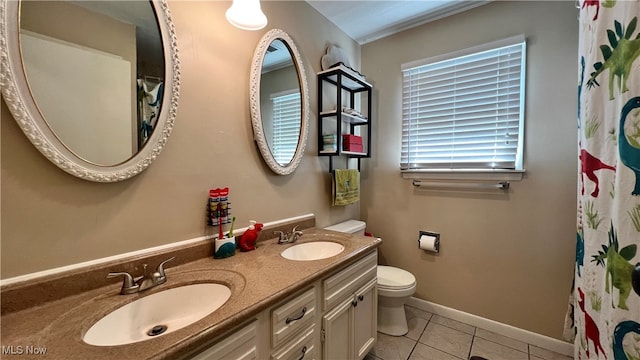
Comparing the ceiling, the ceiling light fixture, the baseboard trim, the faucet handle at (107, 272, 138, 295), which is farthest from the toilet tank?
the ceiling

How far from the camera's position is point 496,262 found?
187 centimetres

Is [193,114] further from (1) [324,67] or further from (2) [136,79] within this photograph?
(1) [324,67]

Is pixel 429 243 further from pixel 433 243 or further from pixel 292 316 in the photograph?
pixel 292 316

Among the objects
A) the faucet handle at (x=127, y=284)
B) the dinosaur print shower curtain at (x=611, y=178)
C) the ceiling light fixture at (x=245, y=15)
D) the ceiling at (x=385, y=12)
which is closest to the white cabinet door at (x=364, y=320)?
the dinosaur print shower curtain at (x=611, y=178)

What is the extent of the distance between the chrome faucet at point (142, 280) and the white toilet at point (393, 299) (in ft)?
4.35

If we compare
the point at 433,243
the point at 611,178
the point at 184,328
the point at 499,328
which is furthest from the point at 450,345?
the point at 184,328

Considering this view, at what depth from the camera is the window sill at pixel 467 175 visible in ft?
5.84

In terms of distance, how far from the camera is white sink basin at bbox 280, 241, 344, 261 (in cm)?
151

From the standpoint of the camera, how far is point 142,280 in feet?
3.13

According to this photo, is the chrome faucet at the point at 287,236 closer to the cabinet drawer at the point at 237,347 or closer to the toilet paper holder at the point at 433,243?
the cabinet drawer at the point at 237,347

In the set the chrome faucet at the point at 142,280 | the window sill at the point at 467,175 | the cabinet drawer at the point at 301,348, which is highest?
the window sill at the point at 467,175

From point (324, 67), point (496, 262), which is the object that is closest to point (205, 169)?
point (324, 67)

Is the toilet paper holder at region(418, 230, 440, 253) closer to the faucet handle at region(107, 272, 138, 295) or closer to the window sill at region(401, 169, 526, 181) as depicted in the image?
the window sill at region(401, 169, 526, 181)

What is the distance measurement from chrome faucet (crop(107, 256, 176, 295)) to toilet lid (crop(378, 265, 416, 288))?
1.45 metres
